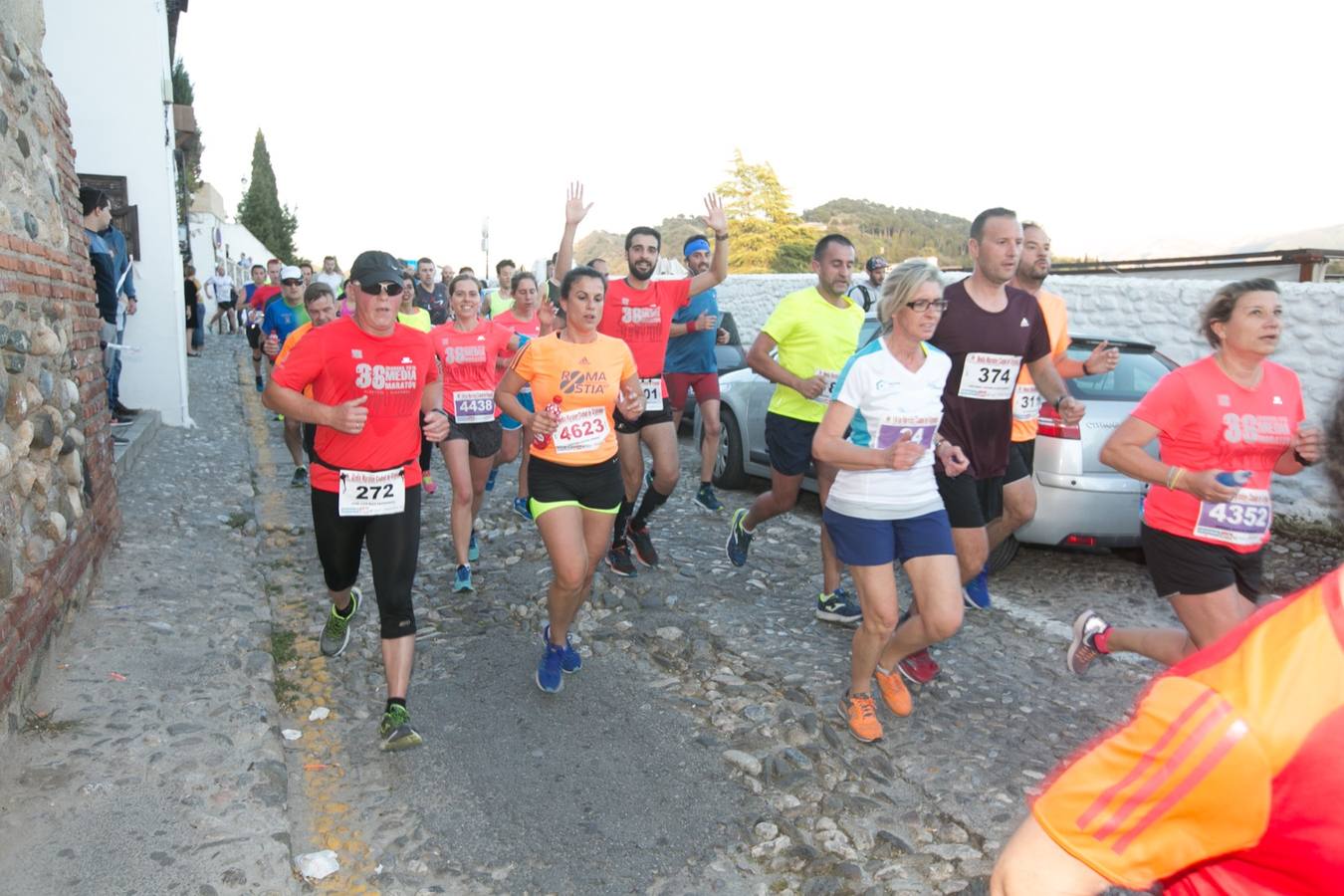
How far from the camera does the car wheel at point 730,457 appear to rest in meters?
8.77

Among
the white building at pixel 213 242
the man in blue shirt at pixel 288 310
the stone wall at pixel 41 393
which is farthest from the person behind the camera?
the white building at pixel 213 242

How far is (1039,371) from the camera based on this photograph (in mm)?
5121

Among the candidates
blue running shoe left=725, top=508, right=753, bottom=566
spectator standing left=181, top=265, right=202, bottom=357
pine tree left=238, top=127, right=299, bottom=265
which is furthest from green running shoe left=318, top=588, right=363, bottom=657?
pine tree left=238, top=127, right=299, bottom=265

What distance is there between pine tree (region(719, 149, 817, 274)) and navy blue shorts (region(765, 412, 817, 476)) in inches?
1764

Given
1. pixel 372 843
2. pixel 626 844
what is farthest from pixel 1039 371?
pixel 372 843

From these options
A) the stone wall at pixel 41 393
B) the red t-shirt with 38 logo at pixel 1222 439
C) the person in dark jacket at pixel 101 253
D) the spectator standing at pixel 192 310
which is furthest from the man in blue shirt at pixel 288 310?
the red t-shirt with 38 logo at pixel 1222 439

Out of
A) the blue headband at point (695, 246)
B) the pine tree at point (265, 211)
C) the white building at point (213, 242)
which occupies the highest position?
the pine tree at point (265, 211)

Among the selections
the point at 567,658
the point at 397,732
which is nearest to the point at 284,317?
the point at 567,658

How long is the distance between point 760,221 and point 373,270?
48156 millimetres

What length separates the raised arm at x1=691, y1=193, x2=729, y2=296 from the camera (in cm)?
648

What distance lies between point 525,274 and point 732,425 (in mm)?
2223

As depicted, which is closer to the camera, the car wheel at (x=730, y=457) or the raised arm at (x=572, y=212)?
the raised arm at (x=572, y=212)

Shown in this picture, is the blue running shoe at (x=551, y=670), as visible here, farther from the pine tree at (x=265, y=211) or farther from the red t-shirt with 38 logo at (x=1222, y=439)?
the pine tree at (x=265, y=211)

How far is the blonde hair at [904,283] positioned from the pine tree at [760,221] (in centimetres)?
4645
